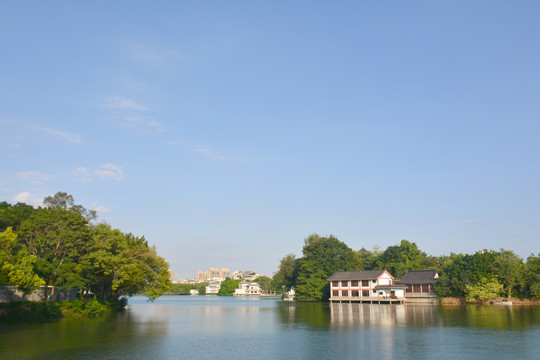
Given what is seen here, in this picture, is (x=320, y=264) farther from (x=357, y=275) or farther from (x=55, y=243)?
(x=55, y=243)

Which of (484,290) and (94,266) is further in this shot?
(484,290)

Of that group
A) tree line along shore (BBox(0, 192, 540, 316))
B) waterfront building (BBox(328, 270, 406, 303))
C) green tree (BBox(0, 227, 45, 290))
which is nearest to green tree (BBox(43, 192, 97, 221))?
tree line along shore (BBox(0, 192, 540, 316))

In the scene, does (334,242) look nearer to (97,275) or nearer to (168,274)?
(168,274)

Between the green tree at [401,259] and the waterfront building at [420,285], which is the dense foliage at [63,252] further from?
the green tree at [401,259]

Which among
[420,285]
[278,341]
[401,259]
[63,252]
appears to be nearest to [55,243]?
[63,252]

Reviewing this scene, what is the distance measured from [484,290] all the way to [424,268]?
29.9 meters

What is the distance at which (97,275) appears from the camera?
54.3 meters

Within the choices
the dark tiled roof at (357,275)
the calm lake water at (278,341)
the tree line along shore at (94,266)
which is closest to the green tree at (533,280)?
the tree line along shore at (94,266)

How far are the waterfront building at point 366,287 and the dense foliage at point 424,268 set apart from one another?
616cm

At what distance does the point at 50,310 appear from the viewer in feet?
148

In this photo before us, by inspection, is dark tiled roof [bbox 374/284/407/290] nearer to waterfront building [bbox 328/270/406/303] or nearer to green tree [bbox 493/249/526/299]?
waterfront building [bbox 328/270/406/303]

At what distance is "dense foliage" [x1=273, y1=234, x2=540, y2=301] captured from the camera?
73688 mm

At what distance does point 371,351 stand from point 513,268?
60.2 m

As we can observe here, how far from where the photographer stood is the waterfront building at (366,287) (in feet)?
287
